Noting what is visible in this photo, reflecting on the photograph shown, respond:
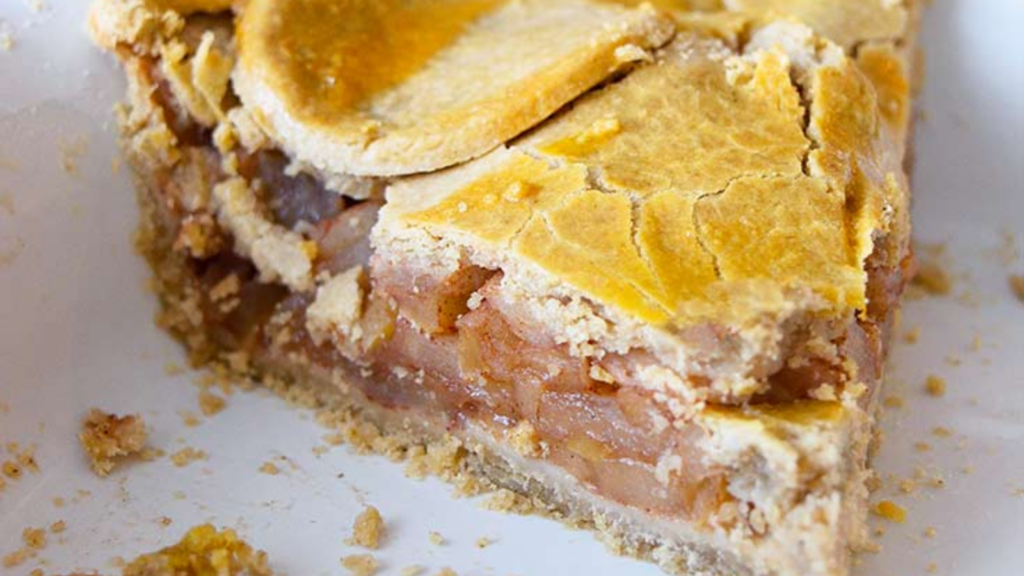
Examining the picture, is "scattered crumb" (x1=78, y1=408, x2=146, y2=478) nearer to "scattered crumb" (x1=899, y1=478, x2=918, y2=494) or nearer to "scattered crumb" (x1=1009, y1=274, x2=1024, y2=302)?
"scattered crumb" (x1=899, y1=478, x2=918, y2=494)

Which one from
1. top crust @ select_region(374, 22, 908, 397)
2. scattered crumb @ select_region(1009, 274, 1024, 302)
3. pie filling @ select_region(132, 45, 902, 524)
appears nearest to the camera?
top crust @ select_region(374, 22, 908, 397)

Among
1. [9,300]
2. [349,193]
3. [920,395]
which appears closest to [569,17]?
[349,193]

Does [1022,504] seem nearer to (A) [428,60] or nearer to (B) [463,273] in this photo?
(B) [463,273]

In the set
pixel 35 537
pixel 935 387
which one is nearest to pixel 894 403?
pixel 935 387

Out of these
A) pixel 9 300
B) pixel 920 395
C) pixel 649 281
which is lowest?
pixel 920 395

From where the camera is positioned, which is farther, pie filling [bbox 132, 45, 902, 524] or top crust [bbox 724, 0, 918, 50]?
top crust [bbox 724, 0, 918, 50]

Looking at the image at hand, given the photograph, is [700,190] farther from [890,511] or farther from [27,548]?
[27,548]

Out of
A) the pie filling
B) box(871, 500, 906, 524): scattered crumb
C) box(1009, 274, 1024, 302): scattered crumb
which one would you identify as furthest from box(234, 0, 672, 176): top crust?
box(1009, 274, 1024, 302): scattered crumb
